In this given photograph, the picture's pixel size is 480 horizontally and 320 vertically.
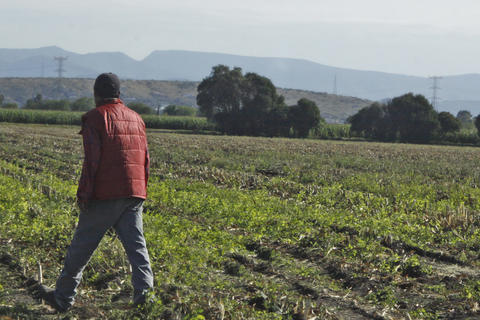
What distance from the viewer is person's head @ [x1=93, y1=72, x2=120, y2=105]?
5605mm

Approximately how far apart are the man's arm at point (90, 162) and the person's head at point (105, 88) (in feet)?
1.16

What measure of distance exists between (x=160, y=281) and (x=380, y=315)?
2.44 m

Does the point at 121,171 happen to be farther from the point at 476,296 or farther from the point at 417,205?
the point at 417,205

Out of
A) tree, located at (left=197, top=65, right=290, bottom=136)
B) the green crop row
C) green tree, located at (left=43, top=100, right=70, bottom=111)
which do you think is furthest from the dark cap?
green tree, located at (left=43, top=100, right=70, bottom=111)

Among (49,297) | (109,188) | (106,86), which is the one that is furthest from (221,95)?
(109,188)

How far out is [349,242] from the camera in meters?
9.02

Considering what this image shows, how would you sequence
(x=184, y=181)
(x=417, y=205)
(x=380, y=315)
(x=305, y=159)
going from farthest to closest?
1. (x=305, y=159)
2. (x=184, y=181)
3. (x=417, y=205)
4. (x=380, y=315)

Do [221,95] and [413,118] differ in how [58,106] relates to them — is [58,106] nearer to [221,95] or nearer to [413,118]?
[221,95]

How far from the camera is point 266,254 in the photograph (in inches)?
325

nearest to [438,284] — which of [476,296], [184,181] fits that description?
[476,296]

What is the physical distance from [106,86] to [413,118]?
58.4 m

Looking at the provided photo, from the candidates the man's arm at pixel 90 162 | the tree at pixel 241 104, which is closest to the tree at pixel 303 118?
the tree at pixel 241 104

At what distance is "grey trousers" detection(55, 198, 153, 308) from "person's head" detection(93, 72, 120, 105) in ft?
3.39

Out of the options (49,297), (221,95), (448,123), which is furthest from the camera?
(221,95)
